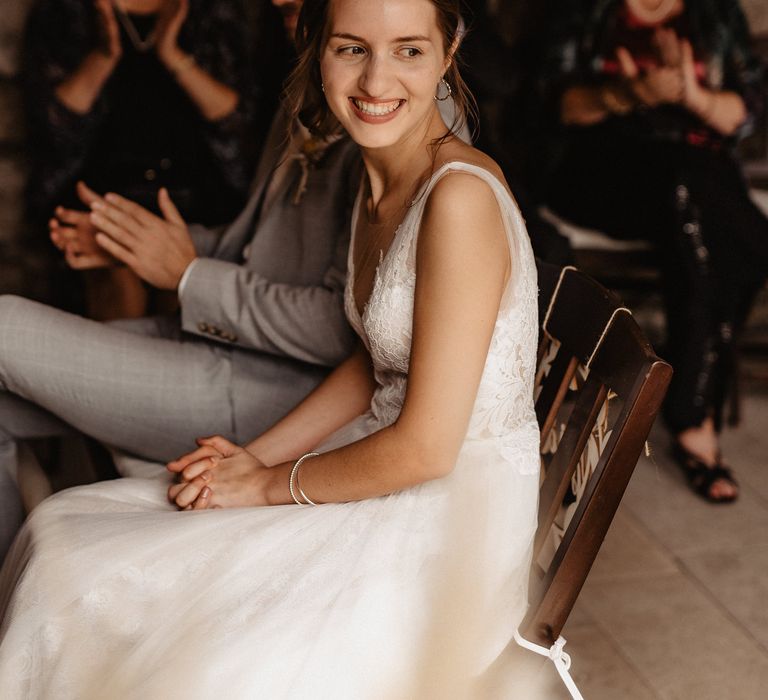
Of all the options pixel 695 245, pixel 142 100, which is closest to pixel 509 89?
pixel 695 245

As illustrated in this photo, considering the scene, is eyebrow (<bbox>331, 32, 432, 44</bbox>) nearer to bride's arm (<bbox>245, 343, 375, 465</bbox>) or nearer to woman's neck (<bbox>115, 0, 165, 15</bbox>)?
bride's arm (<bbox>245, 343, 375, 465</bbox>)

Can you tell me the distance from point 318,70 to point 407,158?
221mm

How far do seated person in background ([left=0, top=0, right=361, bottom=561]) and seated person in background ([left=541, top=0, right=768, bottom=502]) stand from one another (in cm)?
136

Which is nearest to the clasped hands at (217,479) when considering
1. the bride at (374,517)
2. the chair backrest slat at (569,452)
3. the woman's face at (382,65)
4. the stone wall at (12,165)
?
the bride at (374,517)

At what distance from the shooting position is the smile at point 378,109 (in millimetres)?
1233

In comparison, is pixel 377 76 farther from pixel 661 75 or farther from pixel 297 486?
pixel 661 75

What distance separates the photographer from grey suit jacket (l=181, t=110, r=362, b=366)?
62.0 inches

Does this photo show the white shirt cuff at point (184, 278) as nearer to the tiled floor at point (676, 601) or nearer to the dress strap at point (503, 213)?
the dress strap at point (503, 213)

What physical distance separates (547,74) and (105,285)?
5.34ft

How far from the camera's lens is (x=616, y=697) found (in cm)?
176

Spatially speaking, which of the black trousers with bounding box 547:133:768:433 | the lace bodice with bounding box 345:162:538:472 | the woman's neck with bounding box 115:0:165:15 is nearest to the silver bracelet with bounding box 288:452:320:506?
the lace bodice with bounding box 345:162:538:472

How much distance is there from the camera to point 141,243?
1646 millimetres

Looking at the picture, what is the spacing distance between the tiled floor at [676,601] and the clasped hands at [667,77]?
1.15 metres

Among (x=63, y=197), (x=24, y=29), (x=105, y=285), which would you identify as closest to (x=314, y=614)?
(x=105, y=285)
